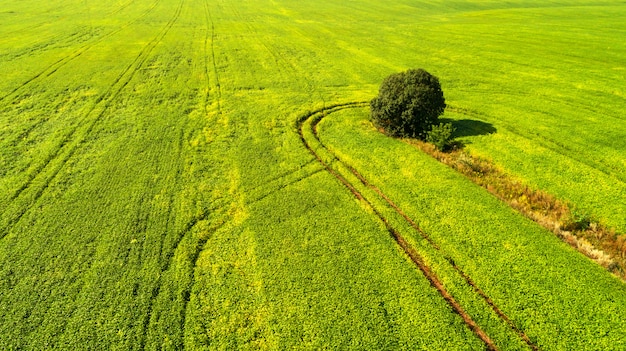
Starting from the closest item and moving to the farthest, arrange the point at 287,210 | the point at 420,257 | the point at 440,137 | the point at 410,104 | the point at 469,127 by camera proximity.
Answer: the point at 420,257 < the point at 287,210 < the point at 440,137 < the point at 410,104 < the point at 469,127

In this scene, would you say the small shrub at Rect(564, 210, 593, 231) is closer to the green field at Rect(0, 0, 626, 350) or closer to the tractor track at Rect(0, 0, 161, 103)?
the green field at Rect(0, 0, 626, 350)

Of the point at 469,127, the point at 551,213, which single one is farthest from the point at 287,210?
the point at 469,127

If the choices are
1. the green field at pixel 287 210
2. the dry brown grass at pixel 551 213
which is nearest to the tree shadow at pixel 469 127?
the green field at pixel 287 210

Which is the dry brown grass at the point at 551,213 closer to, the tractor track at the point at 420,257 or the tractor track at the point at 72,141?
the tractor track at the point at 420,257

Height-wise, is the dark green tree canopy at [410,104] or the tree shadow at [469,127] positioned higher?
the dark green tree canopy at [410,104]

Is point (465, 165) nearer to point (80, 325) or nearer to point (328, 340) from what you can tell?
point (328, 340)

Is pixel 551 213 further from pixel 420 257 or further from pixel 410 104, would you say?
pixel 410 104
